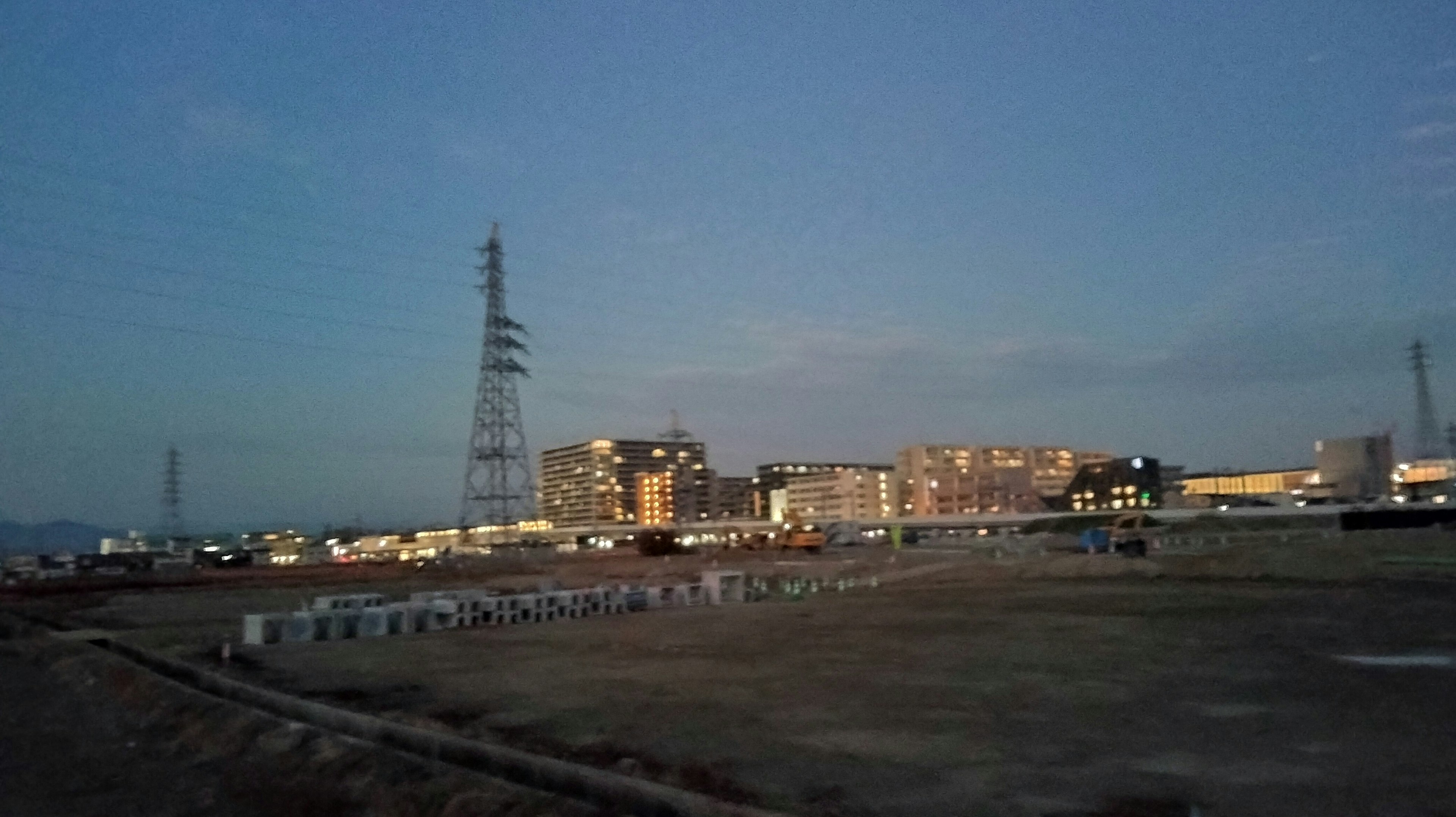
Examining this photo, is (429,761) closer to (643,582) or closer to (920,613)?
(920,613)

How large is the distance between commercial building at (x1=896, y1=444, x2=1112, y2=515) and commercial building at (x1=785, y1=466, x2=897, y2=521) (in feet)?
9.59

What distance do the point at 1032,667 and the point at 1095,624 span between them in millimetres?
6732

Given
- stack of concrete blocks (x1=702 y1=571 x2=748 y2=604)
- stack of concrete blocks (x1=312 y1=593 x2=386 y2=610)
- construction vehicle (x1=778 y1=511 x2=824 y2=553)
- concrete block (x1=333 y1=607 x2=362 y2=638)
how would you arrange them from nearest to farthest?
concrete block (x1=333 y1=607 x2=362 y2=638) < stack of concrete blocks (x1=312 y1=593 x2=386 y2=610) < stack of concrete blocks (x1=702 y1=571 x2=748 y2=604) < construction vehicle (x1=778 y1=511 x2=824 y2=553)

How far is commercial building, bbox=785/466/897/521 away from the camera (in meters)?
172

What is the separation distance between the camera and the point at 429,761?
978cm

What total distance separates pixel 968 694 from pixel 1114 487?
122 metres

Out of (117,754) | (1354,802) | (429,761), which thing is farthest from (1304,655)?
(117,754)

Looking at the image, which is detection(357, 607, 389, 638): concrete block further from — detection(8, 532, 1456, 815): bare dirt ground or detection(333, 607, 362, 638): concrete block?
detection(8, 532, 1456, 815): bare dirt ground

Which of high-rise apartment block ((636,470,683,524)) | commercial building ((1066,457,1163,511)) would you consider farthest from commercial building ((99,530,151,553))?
commercial building ((1066,457,1163,511))

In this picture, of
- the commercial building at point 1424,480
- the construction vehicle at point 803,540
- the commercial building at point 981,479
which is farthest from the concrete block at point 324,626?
the commercial building at point 981,479

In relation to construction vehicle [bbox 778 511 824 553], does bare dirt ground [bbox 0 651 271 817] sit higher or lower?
higher

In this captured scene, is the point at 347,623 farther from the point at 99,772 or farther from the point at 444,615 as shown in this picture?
the point at 99,772

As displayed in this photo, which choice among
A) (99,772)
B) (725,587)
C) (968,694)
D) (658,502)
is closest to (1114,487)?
(658,502)

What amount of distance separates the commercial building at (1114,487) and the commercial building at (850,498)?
38.4 meters
